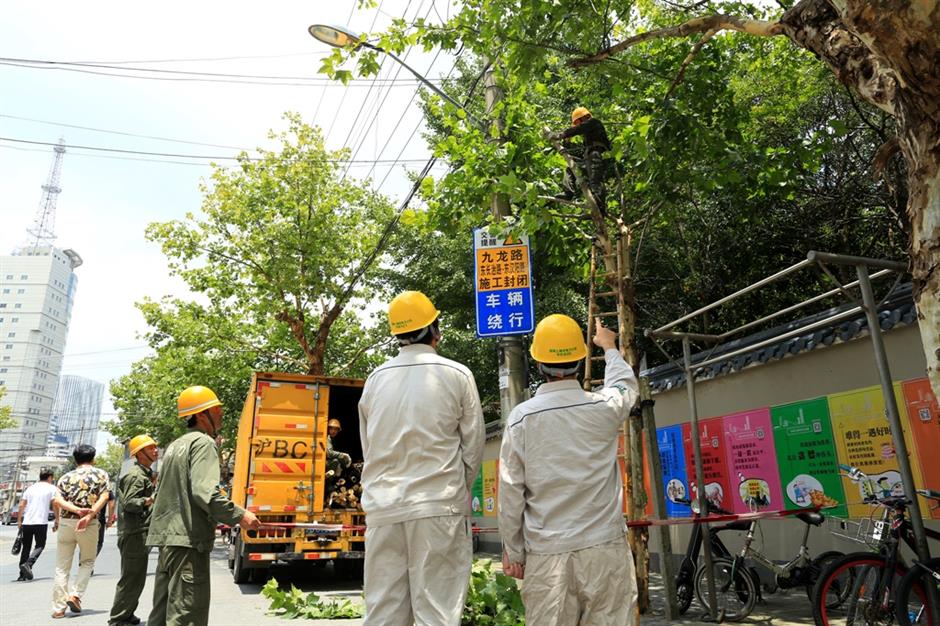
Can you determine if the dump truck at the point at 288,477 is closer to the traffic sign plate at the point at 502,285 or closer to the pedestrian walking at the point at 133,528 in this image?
the pedestrian walking at the point at 133,528

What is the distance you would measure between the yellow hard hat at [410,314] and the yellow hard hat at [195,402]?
69.0 inches

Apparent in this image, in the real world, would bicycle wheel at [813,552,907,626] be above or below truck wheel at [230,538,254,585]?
above

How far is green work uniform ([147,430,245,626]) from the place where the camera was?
12.1 ft

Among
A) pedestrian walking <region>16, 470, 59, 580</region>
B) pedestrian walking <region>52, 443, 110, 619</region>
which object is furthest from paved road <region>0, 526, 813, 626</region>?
pedestrian walking <region>16, 470, 59, 580</region>

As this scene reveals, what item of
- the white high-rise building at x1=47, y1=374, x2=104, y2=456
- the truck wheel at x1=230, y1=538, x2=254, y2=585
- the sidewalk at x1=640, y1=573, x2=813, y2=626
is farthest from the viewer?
the white high-rise building at x1=47, y1=374, x2=104, y2=456

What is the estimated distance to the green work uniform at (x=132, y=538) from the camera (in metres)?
5.71

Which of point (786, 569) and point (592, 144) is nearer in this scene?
point (786, 569)

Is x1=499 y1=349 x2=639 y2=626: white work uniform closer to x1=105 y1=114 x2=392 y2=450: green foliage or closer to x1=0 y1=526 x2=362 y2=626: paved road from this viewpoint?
x1=0 y1=526 x2=362 y2=626: paved road

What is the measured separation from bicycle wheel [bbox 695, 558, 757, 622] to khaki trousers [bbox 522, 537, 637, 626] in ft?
13.1

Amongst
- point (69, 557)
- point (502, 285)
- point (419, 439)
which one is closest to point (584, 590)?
point (419, 439)

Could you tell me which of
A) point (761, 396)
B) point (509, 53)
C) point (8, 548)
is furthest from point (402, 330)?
point (8, 548)

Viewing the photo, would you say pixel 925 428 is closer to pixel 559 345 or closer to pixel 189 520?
pixel 559 345

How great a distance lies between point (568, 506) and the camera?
111 inches

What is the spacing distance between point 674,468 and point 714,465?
2.97 feet
